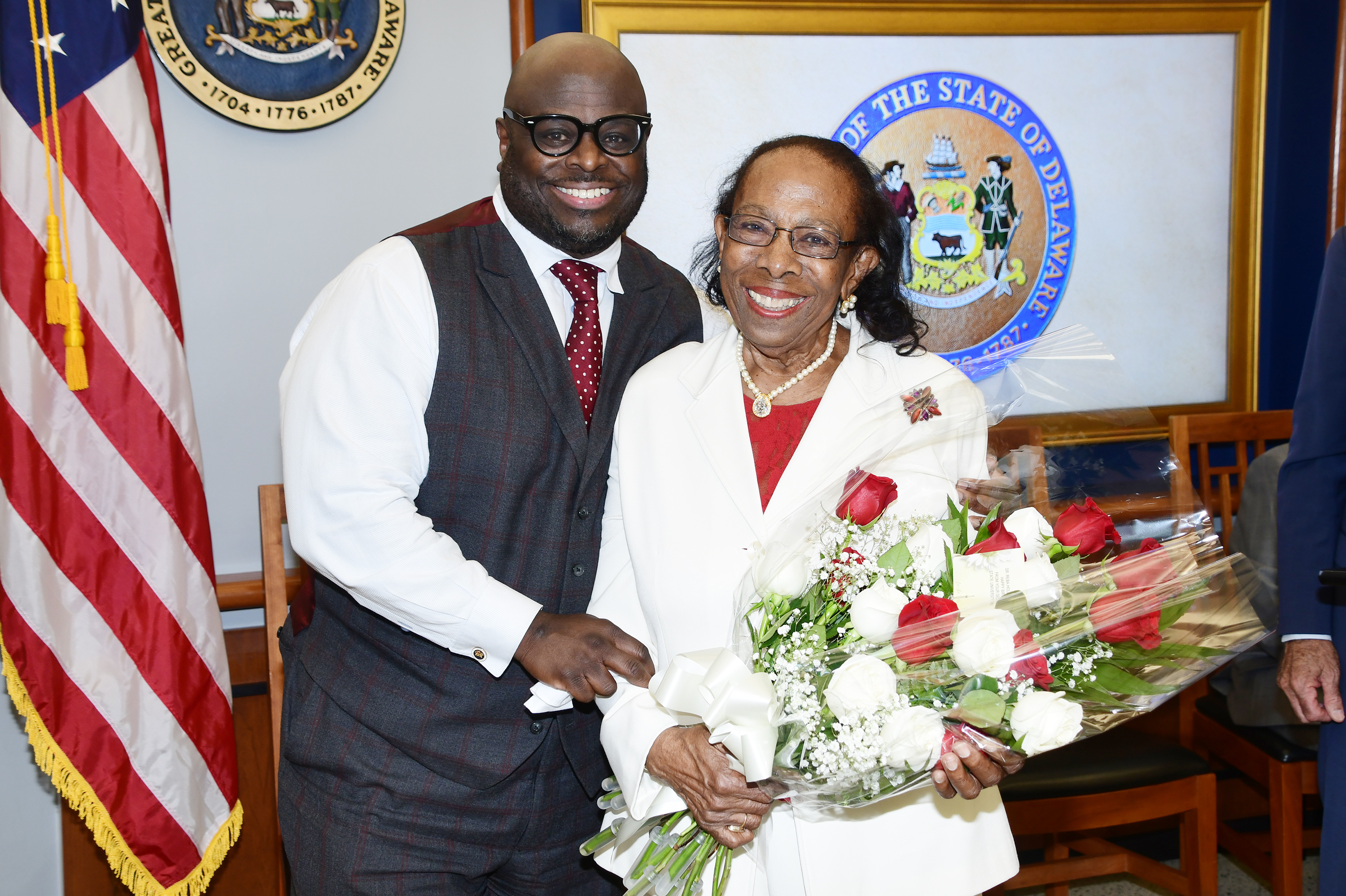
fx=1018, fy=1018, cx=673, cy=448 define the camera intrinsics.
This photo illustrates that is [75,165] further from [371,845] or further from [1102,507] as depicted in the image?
[1102,507]

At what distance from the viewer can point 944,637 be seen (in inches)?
43.9

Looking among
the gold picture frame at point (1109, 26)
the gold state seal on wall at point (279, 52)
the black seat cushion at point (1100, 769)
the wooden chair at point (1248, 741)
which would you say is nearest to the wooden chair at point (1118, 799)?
the black seat cushion at point (1100, 769)

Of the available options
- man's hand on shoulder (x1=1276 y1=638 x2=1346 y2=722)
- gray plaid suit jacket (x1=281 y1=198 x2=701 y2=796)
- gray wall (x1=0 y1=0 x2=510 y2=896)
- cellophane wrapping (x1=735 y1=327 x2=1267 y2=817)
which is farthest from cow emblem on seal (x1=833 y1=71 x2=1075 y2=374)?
cellophane wrapping (x1=735 y1=327 x2=1267 y2=817)

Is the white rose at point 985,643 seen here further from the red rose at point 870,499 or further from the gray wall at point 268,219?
the gray wall at point 268,219

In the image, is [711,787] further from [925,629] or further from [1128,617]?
[1128,617]

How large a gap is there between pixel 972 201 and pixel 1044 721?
2.27 metres

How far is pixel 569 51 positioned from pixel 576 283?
37 cm

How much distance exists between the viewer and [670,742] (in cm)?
136

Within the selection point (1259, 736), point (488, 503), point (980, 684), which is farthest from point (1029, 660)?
point (1259, 736)

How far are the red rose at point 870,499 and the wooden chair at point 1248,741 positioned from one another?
1519 mm

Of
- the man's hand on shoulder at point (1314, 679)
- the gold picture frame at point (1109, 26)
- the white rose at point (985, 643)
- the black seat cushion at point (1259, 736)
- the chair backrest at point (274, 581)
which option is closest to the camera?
the white rose at point (985, 643)

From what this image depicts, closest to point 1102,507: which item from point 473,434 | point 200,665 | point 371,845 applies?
point 473,434

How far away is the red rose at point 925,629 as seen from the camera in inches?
43.6

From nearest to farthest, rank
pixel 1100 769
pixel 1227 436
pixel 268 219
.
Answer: pixel 1100 769 < pixel 268 219 < pixel 1227 436
